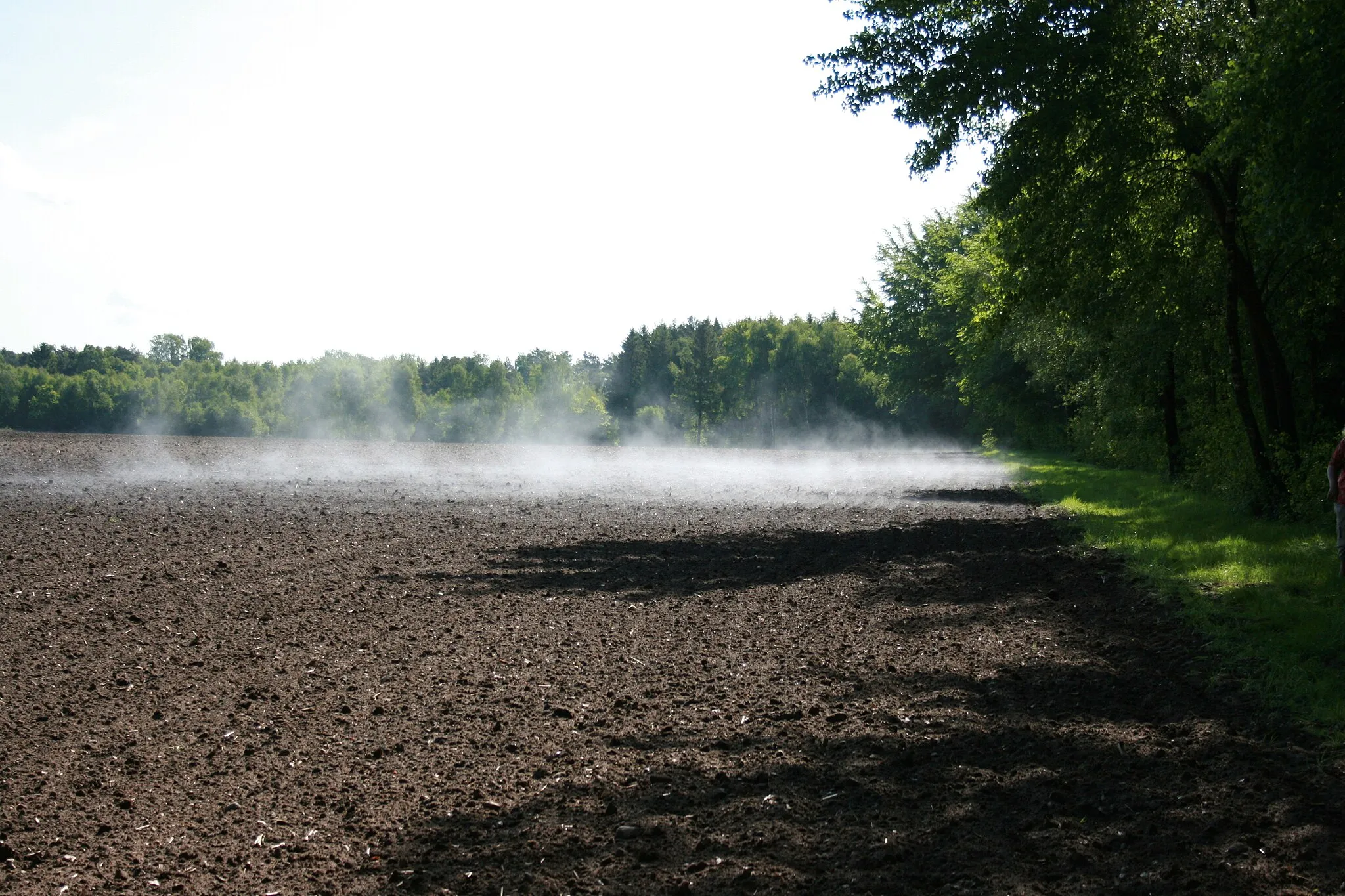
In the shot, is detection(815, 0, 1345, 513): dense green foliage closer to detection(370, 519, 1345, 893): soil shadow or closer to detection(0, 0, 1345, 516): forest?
detection(0, 0, 1345, 516): forest

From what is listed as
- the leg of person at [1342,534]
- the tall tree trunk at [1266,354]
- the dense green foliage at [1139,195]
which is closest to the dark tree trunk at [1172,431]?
the dense green foliage at [1139,195]

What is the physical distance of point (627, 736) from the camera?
685 cm

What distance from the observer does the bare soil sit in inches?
190

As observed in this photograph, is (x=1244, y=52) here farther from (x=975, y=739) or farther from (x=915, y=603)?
(x=975, y=739)

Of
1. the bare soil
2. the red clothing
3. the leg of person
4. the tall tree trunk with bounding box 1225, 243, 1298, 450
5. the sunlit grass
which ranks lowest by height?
the bare soil

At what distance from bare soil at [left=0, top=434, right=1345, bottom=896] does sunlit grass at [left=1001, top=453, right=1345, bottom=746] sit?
1.25 ft

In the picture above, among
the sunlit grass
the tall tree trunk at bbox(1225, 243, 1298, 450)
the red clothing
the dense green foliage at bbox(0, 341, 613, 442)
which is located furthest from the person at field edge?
the dense green foliage at bbox(0, 341, 613, 442)

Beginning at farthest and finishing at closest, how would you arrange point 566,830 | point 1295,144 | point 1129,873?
point 1295,144, point 566,830, point 1129,873

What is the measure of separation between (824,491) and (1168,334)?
37.3 ft

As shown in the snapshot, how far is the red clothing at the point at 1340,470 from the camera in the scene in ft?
35.8

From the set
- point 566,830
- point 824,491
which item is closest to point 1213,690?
point 566,830

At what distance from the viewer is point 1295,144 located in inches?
428

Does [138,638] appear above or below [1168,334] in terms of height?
below

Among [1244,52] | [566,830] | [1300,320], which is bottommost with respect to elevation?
[566,830]
